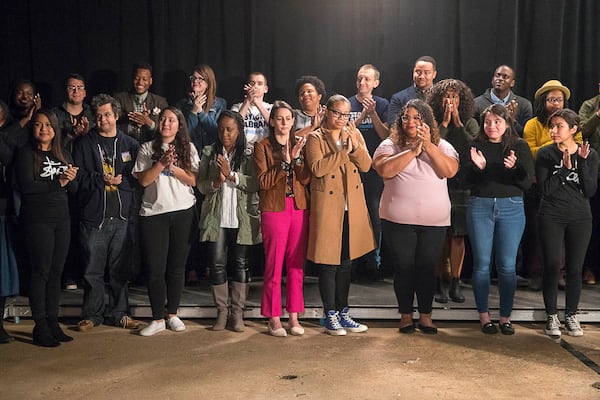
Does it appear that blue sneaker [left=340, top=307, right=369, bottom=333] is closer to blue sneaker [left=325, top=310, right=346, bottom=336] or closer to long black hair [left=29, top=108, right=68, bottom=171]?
blue sneaker [left=325, top=310, right=346, bottom=336]

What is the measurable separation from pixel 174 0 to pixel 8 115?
1.85 m

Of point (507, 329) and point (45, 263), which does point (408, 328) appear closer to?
point (507, 329)

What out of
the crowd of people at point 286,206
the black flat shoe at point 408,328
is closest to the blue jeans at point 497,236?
the crowd of people at point 286,206

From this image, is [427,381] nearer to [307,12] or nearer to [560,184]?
[560,184]

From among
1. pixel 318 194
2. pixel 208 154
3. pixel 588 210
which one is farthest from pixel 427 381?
pixel 208 154

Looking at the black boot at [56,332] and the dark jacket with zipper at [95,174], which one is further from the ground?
the dark jacket with zipper at [95,174]

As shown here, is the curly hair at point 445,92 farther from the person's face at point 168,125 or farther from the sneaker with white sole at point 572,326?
the person's face at point 168,125

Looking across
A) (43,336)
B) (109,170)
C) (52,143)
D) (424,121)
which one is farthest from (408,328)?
(52,143)

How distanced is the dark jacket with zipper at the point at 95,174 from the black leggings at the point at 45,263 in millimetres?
237

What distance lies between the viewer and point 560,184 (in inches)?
214

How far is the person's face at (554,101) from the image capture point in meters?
6.07

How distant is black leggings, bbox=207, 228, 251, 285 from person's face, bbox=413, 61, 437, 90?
187 centimetres

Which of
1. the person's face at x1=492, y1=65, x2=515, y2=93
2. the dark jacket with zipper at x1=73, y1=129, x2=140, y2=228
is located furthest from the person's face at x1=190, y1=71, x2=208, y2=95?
the person's face at x1=492, y1=65, x2=515, y2=93

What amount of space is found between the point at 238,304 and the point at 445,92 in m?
2.08
